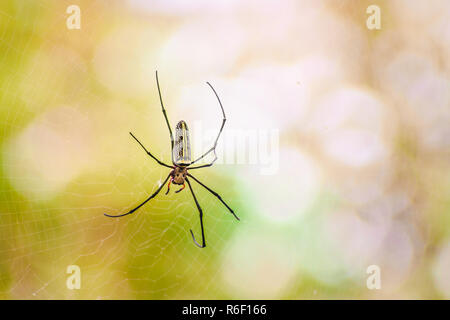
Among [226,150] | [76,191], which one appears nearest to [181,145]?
[226,150]

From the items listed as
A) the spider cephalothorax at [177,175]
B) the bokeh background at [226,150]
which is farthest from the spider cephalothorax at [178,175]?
the bokeh background at [226,150]

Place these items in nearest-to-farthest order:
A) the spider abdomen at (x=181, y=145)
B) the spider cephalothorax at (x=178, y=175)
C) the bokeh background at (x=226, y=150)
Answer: the spider abdomen at (x=181, y=145), the spider cephalothorax at (x=178, y=175), the bokeh background at (x=226, y=150)

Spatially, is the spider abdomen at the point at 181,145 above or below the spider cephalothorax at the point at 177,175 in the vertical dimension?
above

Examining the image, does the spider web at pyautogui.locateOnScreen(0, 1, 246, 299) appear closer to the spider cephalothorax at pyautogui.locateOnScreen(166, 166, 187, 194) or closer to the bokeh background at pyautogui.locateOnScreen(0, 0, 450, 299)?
the bokeh background at pyautogui.locateOnScreen(0, 0, 450, 299)

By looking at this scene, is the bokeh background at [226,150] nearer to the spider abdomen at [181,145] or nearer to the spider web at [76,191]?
the spider web at [76,191]

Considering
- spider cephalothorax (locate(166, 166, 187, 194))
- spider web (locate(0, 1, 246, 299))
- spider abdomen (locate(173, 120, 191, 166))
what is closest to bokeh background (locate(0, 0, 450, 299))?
spider web (locate(0, 1, 246, 299))

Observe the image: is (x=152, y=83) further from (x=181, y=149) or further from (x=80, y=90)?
(x=181, y=149)

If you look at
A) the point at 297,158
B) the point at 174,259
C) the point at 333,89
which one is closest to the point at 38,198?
the point at 174,259

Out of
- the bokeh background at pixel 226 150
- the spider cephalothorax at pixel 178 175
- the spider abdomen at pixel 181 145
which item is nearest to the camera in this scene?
→ the spider abdomen at pixel 181 145
